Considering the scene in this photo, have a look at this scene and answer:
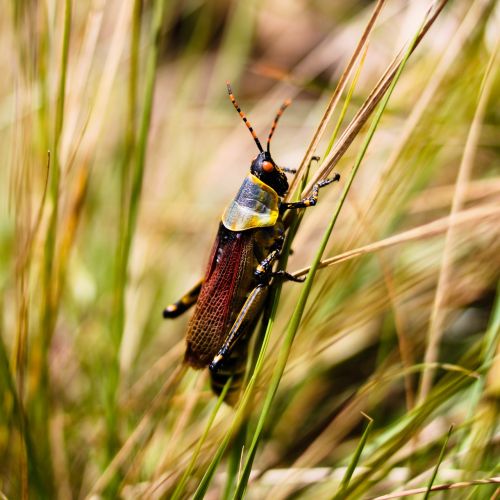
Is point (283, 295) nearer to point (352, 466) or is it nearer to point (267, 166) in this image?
point (267, 166)

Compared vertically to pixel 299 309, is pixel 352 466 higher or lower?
lower

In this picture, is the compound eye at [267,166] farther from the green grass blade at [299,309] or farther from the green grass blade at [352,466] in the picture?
the green grass blade at [352,466]

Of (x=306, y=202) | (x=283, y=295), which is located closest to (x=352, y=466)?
(x=306, y=202)

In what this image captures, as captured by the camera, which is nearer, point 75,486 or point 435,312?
point 435,312

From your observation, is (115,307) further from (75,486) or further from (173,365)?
(75,486)

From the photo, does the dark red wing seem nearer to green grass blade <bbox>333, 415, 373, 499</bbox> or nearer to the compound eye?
the compound eye

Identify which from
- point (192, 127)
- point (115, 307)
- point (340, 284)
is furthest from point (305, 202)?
point (192, 127)
